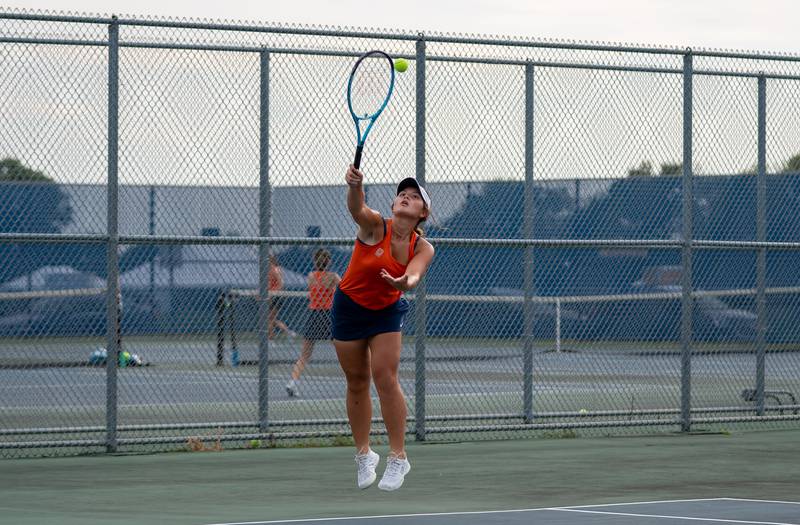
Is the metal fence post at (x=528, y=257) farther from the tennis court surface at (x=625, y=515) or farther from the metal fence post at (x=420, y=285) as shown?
the tennis court surface at (x=625, y=515)

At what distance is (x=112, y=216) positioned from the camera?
11.8 metres

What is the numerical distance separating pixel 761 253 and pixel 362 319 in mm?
6617

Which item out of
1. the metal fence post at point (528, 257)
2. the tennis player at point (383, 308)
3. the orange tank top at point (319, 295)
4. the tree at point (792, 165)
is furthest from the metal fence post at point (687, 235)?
the tennis player at point (383, 308)

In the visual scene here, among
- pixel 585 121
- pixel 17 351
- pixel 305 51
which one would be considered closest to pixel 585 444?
pixel 585 121

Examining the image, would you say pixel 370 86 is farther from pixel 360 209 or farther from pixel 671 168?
pixel 671 168

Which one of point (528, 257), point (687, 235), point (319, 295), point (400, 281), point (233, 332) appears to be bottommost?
point (233, 332)

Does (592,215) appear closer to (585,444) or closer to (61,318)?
(585,444)

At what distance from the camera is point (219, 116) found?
12219 millimetres

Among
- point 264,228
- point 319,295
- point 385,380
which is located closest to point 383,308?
point 385,380

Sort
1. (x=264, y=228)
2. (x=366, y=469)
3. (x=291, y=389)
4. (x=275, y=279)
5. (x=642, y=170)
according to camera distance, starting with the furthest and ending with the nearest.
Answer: (x=642, y=170) < (x=291, y=389) < (x=275, y=279) < (x=264, y=228) < (x=366, y=469)

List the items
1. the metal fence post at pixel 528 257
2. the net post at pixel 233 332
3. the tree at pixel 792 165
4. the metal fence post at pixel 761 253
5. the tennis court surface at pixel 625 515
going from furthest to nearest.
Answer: the tree at pixel 792 165, the metal fence post at pixel 761 253, the metal fence post at pixel 528 257, the net post at pixel 233 332, the tennis court surface at pixel 625 515

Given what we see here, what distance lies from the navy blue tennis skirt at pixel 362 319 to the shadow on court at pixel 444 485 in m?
1.03

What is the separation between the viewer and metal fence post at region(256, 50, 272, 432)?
12.4m

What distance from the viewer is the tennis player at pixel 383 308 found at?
30.6ft
